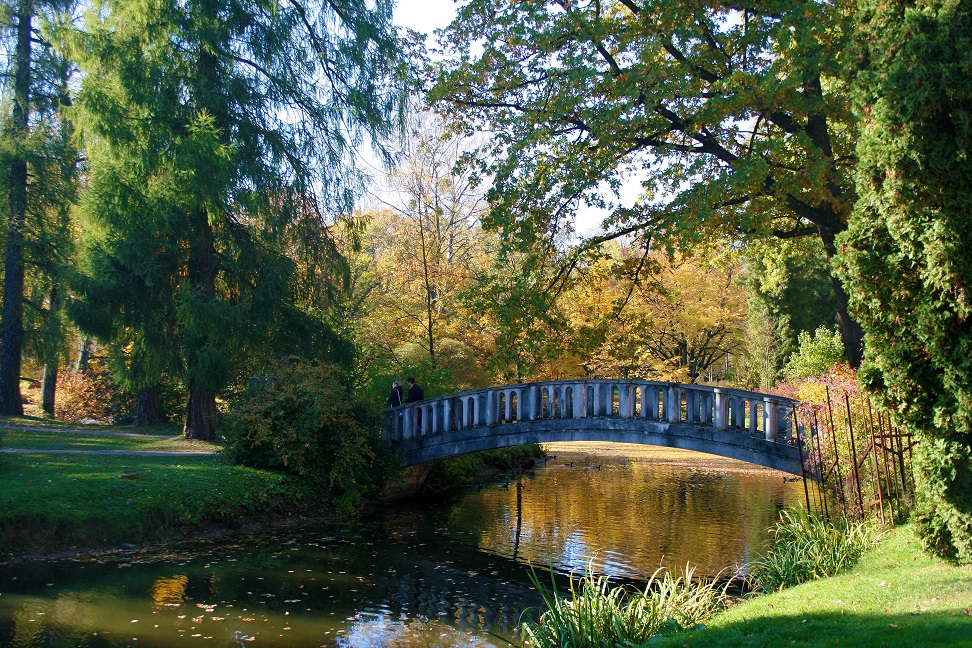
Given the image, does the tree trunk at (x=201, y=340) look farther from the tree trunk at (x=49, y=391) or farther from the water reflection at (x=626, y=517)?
the tree trunk at (x=49, y=391)

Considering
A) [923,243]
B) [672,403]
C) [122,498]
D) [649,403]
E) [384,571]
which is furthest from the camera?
[649,403]

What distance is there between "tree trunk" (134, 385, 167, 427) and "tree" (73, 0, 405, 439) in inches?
201

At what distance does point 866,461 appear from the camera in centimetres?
1107

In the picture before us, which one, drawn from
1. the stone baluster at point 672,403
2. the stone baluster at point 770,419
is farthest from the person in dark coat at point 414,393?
the stone baluster at point 770,419

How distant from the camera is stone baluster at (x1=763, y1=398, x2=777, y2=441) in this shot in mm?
13117

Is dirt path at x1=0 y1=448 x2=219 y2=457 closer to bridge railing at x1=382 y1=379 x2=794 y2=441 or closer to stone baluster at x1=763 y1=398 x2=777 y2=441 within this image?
bridge railing at x1=382 y1=379 x2=794 y2=441

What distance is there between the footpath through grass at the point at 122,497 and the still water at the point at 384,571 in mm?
542

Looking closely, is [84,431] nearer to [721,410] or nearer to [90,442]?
[90,442]

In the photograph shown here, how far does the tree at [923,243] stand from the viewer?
7.52m

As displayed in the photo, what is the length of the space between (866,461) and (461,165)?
9336mm

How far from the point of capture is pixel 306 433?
603 inches

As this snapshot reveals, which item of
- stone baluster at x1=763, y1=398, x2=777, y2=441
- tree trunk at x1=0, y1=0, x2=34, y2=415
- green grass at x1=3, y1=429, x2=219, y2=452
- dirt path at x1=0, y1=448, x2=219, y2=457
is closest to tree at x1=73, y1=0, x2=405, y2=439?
green grass at x1=3, y1=429, x2=219, y2=452

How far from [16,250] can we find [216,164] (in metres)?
10.3

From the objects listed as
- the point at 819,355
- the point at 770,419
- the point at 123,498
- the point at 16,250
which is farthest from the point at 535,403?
the point at 16,250
